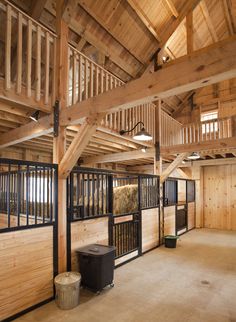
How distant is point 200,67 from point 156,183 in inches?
169

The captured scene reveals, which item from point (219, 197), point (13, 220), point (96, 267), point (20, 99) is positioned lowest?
point (96, 267)

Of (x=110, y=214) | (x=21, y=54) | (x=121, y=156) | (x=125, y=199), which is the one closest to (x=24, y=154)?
(x=121, y=156)

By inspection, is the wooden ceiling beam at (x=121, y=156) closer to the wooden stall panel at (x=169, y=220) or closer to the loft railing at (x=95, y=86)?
the loft railing at (x=95, y=86)

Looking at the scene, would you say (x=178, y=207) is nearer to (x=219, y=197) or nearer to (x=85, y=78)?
(x=219, y=197)

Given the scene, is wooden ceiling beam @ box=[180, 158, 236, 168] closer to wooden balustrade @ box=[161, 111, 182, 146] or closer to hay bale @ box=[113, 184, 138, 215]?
wooden balustrade @ box=[161, 111, 182, 146]

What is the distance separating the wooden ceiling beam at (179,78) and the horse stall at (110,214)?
143 cm

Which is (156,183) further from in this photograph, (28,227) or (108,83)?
(28,227)

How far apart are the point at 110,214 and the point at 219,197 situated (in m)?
5.83

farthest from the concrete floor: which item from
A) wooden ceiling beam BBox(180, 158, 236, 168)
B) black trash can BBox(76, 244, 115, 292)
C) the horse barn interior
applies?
wooden ceiling beam BBox(180, 158, 236, 168)

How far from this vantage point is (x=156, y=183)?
233 inches

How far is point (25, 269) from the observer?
2.75 m

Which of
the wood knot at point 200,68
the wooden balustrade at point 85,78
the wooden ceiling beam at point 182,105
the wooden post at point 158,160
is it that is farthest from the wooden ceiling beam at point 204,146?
the wooden ceiling beam at point 182,105

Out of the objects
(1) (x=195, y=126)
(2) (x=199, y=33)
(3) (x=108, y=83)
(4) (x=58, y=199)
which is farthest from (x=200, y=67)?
(2) (x=199, y=33)

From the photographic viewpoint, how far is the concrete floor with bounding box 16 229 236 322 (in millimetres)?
2648
